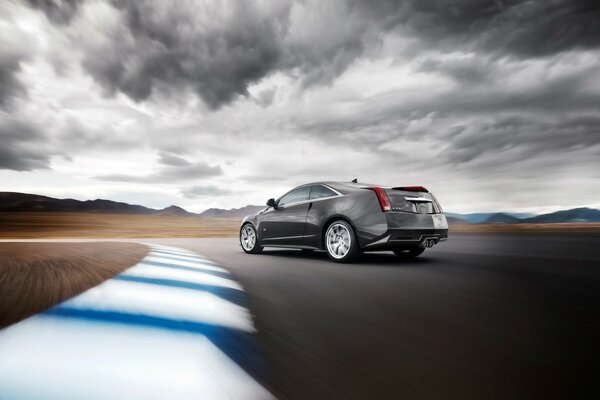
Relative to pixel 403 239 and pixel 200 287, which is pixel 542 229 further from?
pixel 200 287

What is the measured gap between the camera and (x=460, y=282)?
14.2ft

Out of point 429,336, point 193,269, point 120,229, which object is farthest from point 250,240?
point 120,229

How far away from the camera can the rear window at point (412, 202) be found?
20.5ft

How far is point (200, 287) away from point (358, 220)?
3311 mm

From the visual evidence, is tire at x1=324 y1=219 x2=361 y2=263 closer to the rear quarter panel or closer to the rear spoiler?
the rear quarter panel

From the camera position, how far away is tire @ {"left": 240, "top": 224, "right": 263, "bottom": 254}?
8.55 metres

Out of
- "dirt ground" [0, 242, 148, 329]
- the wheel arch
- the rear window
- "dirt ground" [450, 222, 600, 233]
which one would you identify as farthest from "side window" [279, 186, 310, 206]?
"dirt ground" [450, 222, 600, 233]

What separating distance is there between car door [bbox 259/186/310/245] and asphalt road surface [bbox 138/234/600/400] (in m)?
2.81

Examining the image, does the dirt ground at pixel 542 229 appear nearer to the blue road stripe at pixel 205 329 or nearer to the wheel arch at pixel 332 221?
the wheel arch at pixel 332 221

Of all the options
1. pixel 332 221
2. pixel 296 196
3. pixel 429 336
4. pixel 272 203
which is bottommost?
pixel 429 336

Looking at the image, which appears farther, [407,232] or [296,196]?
[296,196]

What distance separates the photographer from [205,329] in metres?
2.30

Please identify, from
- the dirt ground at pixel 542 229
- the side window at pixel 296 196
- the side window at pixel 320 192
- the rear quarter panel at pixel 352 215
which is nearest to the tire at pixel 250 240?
the side window at pixel 296 196

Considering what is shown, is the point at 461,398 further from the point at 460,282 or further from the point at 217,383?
the point at 460,282
